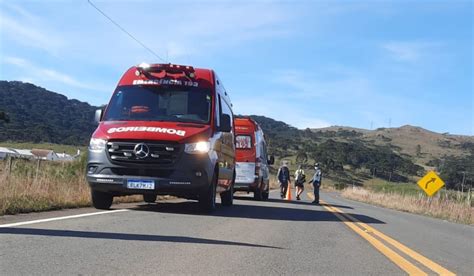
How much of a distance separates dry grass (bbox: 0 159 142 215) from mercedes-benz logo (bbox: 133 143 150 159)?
→ 1937 mm

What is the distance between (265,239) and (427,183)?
19127 millimetres

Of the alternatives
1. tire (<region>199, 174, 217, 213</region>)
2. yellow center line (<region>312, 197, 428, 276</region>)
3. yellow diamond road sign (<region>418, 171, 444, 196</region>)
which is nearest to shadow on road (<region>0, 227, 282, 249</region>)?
yellow center line (<region>312, 197, 428, 276</region>)

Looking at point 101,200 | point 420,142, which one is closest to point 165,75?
point 101,200

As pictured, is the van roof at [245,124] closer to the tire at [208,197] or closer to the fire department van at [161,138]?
the fire department van at [161,138]

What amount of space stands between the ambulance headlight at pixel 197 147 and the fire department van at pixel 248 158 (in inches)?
353

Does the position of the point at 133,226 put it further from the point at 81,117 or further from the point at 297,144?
the point at 297,144

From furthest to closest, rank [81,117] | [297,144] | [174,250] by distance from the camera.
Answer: [297,144] < [81,117] < [174,250]

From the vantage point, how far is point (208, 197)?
34.3 feet

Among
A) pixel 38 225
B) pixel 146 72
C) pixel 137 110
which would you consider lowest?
pixel 38 225

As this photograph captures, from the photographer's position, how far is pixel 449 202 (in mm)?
20500

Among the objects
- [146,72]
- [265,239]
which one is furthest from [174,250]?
[146,72]

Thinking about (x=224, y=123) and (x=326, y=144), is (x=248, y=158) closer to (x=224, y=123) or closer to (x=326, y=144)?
(x=224, y=123)

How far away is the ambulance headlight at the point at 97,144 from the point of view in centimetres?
979

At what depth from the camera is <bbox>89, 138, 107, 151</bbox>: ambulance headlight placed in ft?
32.1
